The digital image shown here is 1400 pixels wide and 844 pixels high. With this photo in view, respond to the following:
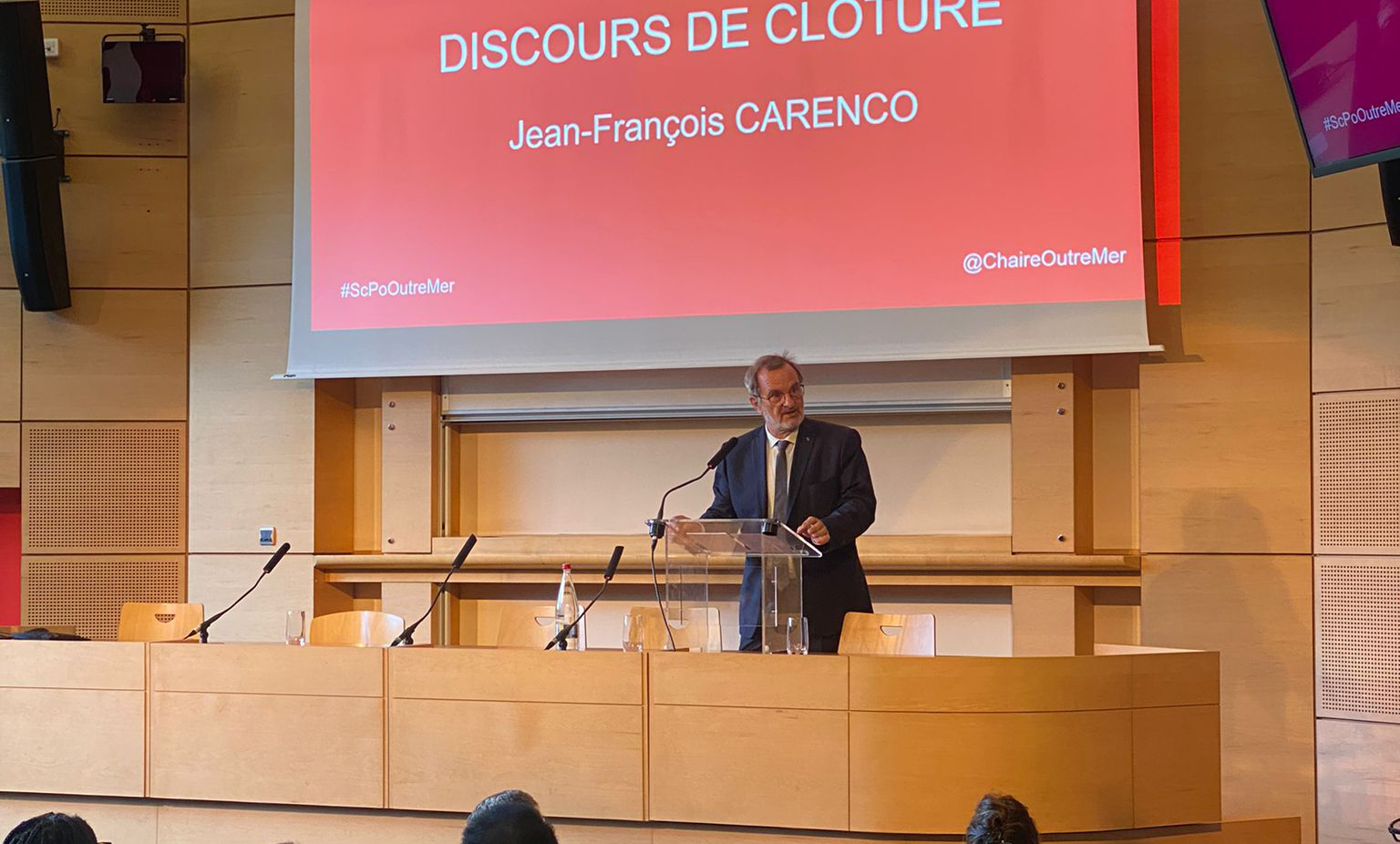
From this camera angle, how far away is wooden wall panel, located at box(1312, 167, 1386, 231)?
5418 mm

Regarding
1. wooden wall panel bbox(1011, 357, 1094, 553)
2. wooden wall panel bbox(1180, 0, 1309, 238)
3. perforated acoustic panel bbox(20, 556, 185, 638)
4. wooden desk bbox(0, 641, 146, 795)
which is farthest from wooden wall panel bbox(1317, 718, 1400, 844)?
perforated acoustic panel bbox(20, 556, 185, 638)

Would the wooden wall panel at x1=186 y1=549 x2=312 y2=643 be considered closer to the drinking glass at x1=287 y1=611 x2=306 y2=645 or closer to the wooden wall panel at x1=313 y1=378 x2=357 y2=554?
the wooden wall panel at x1=313 y1=378 x2=357 y2=554

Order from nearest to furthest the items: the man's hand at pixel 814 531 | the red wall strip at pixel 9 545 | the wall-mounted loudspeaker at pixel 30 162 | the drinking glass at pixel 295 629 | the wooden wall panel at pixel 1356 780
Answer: the man's hand at pixel 814 531, the drinking glass at pixel 295 629, the wooden wall panel at pixel 1356 780, the wall-mounted loudspeaker at pixel 30 162, the red wall strip at pixel 9 545

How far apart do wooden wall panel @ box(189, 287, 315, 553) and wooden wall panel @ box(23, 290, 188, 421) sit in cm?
10

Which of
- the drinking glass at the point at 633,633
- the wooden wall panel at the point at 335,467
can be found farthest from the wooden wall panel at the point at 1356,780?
the wooden wall panel at the point at 335,467

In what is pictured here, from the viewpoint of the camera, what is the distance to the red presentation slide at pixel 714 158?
561 cm

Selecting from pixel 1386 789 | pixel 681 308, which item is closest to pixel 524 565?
pixel 681 308

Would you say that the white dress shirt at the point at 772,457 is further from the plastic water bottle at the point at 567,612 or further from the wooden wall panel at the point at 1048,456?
the wooden wall panel at the point at 1048,456

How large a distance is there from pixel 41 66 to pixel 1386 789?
653 centimetres

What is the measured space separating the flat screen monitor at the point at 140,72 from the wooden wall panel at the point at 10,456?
5.57 ft

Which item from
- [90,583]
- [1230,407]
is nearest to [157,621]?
[90,583]

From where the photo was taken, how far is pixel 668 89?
20.0 ft

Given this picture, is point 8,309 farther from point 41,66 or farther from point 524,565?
point 524,565

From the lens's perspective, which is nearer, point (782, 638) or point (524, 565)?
point (782, 638)
